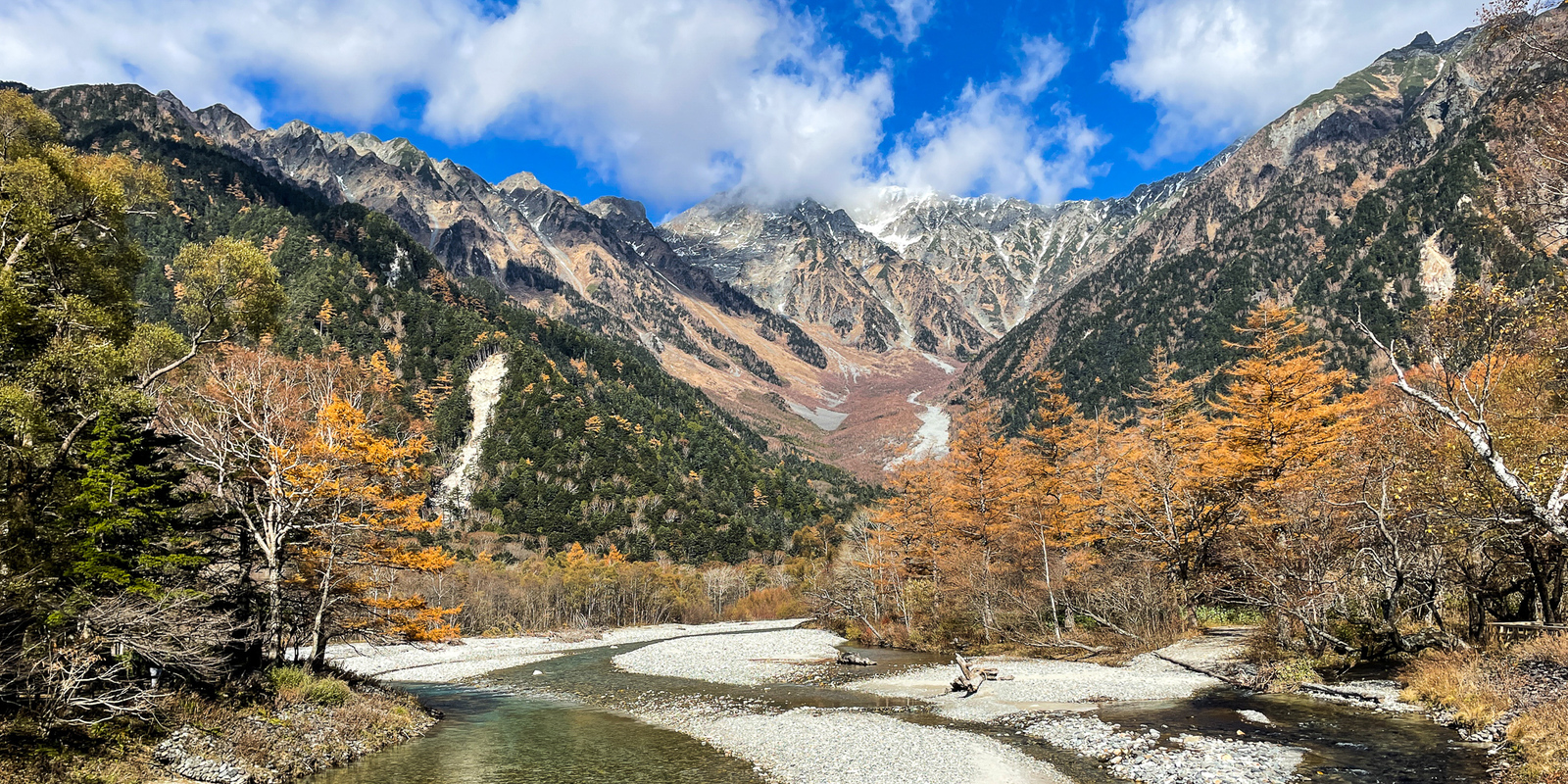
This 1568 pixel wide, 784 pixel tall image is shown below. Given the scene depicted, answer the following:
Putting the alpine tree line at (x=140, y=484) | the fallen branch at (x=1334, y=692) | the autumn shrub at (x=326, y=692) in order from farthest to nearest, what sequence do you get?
1. the autumn shrub at (x=326, y=692)
2. the fallen branch at (x=1334, y=692)
3. the alpine tree line at (x=140, y=484)

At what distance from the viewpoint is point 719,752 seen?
2092 cm

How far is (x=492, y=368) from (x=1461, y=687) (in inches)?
5456

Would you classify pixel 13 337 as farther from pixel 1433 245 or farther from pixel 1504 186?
pixel 1433 245

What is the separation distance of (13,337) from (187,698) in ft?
32.4

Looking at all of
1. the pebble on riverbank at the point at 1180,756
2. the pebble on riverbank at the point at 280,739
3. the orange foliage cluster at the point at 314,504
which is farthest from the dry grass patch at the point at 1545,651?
the orange foliage cluster at the point at 314,504

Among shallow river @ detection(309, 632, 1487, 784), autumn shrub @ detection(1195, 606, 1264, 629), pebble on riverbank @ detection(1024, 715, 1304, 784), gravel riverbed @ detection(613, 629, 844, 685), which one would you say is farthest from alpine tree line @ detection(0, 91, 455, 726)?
autumn shrub @ detection(1195, 606, 1264, 629)

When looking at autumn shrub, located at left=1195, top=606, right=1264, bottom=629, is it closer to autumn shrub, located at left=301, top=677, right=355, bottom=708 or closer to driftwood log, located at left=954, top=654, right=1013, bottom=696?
driftwood log, located at left=954, top=654, right=1013, bottom=696

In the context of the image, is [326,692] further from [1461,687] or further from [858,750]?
[1461,687]

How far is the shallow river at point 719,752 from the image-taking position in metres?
14.8

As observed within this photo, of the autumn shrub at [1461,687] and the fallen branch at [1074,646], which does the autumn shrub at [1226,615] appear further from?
the autumn shrub at [1461,687]

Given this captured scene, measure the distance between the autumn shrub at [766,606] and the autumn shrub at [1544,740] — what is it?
7779 cm

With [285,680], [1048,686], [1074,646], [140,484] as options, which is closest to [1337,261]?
[1074,646]

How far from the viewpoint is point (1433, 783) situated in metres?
13.0

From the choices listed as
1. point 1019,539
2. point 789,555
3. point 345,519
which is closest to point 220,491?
point 345,519
